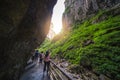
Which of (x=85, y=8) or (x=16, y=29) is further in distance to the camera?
(x=85, y=8)

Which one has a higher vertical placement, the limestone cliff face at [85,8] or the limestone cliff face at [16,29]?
the limestone cliff face at [85,8]

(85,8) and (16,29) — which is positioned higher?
(85,8)

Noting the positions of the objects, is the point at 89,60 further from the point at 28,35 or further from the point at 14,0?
the point at 14,0

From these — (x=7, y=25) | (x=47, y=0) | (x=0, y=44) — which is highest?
(x=47, y=0)

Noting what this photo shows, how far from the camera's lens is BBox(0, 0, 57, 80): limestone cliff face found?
235 inches

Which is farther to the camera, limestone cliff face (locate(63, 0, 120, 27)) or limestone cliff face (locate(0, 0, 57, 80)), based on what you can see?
limestone cliff face (locate(63, 0, 120, 27))

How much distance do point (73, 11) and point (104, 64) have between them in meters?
39.5

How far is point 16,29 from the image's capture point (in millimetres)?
6977

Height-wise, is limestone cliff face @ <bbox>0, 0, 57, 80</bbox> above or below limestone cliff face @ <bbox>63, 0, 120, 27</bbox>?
below

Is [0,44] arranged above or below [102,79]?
above

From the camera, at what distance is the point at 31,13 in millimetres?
7867

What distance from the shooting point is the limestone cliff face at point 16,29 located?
19.6 feet

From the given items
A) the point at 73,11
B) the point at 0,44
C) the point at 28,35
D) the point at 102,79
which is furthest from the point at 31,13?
the point at 73,11

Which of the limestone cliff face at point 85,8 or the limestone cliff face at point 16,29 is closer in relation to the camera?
the limestone cliff face at point 16,29
